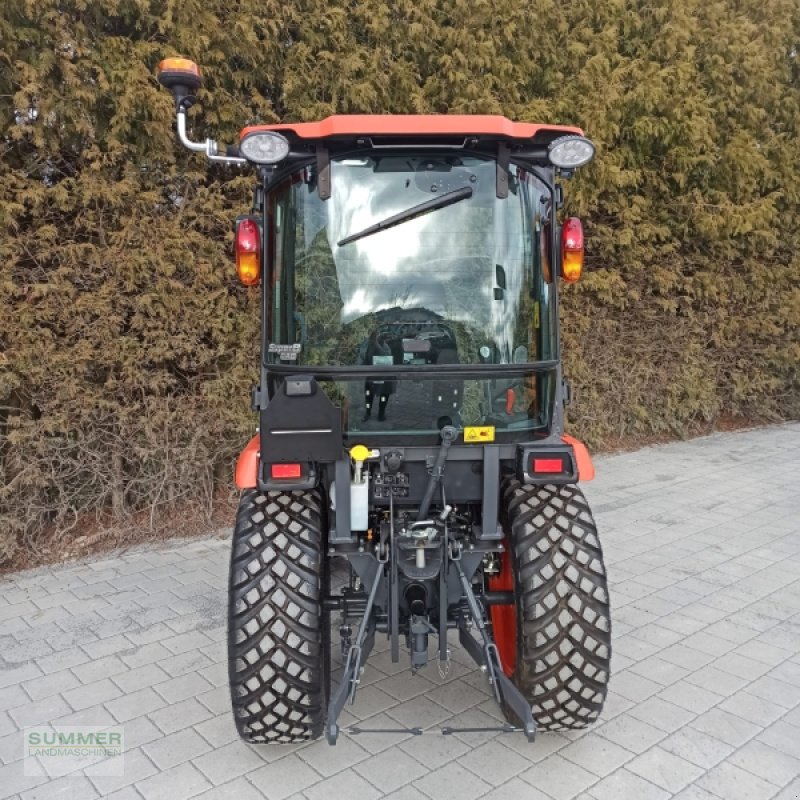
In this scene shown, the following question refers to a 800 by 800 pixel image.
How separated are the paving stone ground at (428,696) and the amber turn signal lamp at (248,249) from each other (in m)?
1.78

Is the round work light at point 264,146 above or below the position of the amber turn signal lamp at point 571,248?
above

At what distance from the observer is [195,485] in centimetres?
484

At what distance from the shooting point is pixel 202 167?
14.5 feet

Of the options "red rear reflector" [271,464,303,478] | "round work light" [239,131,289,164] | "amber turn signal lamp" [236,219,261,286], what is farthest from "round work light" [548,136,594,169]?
"red rear reflector" [271,464,303,478]

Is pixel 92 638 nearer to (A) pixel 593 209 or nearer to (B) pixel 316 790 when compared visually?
(B) pixel 316 790

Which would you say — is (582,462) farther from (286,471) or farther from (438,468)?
(286,471)

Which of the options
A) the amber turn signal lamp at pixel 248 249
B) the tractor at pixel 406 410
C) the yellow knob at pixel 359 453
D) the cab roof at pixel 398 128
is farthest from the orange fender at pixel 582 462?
the amber turn signal lamp at pixel 248 249

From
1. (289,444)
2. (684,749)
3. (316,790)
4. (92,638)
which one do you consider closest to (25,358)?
(92,638)

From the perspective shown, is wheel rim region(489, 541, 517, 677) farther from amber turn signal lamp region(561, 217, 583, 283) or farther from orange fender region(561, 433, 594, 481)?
amber turn signal lamp region(561, 217, 583, 283)

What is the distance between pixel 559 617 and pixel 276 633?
3.17 ft

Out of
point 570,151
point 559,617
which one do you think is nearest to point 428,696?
point 559,617

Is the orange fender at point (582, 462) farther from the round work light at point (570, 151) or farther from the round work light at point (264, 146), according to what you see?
the round work light at point (264, 146)

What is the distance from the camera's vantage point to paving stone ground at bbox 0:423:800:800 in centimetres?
235

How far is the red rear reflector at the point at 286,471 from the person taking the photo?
2.30m
